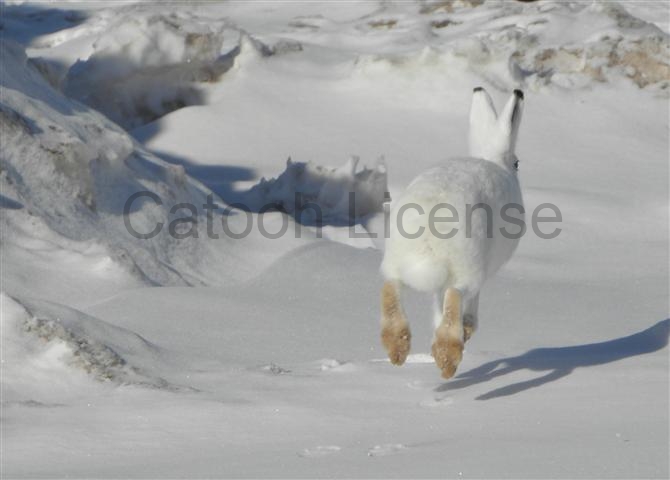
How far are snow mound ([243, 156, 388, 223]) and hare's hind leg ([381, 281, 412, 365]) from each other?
549 cm

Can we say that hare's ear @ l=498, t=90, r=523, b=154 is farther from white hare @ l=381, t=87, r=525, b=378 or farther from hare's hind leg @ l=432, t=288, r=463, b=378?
hare's hind leg @ l=432, t=288, r=463, b=378

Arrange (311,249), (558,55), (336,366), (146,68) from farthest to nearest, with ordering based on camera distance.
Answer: (558,55) → (146,68) → (311,249) → (336,366)

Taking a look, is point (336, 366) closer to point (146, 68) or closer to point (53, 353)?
point (53, 353)

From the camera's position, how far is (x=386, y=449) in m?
4.24

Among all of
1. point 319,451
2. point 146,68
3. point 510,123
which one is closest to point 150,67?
point 146,68

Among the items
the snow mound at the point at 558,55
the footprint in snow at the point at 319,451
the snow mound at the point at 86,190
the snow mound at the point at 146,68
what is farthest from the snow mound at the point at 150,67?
the footprint in snow at the point at 319,451

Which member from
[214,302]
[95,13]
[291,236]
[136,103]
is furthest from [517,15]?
[214,302]

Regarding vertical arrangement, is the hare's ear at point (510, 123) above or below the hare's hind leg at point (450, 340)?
above

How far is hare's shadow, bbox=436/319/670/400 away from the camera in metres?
5.34

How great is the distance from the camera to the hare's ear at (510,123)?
630cm

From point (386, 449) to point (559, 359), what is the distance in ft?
5.98

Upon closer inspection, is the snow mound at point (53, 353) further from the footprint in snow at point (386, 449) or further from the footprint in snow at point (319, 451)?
the footprint in snow at point (386, 449)

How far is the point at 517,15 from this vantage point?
1588 centimetres

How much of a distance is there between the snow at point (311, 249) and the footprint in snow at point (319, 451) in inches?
0.7
